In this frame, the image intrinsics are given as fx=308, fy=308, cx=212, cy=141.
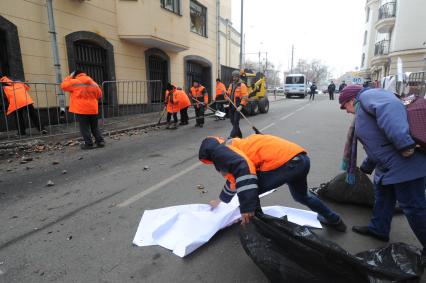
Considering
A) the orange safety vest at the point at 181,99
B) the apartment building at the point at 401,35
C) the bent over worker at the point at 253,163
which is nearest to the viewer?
the bent over worker at the point at 253,163

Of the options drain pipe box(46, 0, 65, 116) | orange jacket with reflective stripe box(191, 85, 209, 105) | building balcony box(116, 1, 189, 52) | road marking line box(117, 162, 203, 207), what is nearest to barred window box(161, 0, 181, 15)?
building balcony box(116, 1, 189, 52)

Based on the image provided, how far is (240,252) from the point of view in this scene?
A: 106 inches

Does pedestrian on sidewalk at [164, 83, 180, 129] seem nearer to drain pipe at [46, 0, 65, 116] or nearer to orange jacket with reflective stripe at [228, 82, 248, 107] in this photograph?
orange jacket with reflective stripe at [228, 82, 248, 107]

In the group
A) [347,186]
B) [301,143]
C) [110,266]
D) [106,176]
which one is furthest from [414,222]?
[301,143]

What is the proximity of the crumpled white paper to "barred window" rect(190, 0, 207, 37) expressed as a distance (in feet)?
50.1

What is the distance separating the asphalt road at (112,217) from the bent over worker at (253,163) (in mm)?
683

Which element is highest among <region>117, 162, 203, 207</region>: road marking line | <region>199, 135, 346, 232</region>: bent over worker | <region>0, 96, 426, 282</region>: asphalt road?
<region>199, 135, 346, 232</region>: bent over worker

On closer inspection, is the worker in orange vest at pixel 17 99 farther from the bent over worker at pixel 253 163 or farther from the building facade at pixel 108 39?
the bent over worker at pixel 253 163

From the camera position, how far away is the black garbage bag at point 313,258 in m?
1.86

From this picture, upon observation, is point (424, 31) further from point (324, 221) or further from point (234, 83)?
A: point (324, 221)

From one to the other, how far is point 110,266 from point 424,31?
31904 mm

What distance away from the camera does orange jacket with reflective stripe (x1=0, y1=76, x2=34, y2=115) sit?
7172mm

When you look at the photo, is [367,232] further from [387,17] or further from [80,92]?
[387,17]

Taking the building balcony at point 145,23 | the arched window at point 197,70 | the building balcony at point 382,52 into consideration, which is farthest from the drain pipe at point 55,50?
the building balcony at point 382,52
